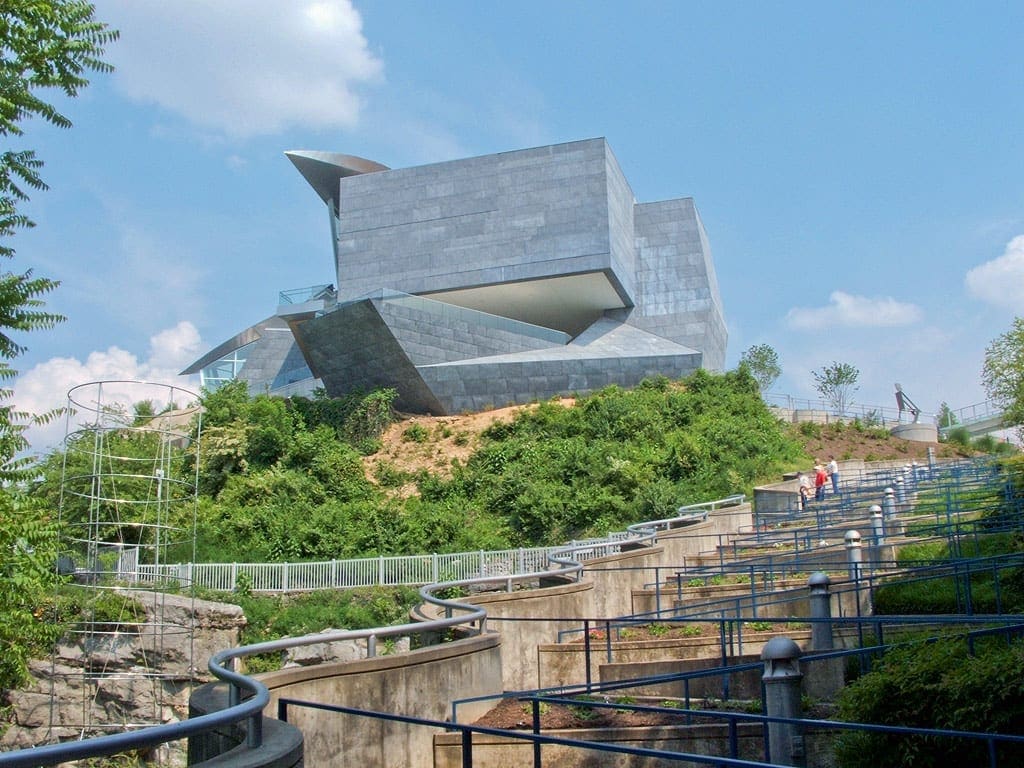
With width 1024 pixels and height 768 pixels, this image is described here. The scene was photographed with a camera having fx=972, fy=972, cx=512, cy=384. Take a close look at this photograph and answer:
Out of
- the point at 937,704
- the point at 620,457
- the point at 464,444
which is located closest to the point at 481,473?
the point at 464,444

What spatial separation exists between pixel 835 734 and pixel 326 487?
30.6 metres

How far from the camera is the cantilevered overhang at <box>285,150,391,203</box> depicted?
5434cm

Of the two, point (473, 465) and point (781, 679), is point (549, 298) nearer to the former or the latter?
point (473, 465)

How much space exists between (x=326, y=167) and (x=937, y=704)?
173ft

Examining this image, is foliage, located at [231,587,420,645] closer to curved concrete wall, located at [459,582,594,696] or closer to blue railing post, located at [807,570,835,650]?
curved concrete wall, located at [459,582,594,696]

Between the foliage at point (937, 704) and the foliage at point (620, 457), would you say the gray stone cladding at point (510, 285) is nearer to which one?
the foliage at point (620, 457)

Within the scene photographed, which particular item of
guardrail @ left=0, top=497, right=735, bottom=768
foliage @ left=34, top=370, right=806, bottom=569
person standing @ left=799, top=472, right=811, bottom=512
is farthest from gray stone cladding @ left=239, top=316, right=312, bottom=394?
guardrail @ left=0, top=497, right=735, bottom=768

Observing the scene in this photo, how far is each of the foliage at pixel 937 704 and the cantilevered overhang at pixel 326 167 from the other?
5020cm

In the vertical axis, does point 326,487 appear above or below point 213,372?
below

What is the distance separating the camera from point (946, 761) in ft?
18.9

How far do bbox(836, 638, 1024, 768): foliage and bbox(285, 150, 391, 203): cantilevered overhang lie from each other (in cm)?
5020

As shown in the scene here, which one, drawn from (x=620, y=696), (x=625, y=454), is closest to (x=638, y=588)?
(x=620, y=696)

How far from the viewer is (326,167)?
180ft

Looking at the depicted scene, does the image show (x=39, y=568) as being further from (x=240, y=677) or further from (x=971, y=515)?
(x=971, y=515)
